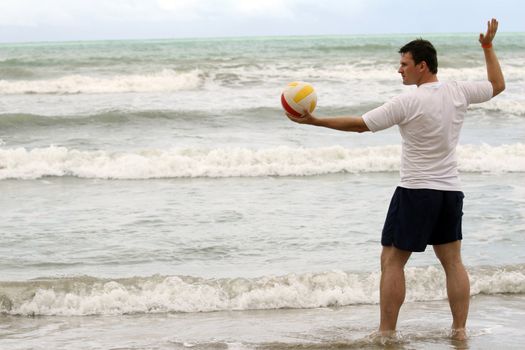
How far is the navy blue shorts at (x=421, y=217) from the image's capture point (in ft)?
15.6

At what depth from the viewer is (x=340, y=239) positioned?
825 centimetres

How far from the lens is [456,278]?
5062mm

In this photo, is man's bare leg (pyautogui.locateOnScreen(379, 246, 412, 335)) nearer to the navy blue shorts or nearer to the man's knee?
the navy blue shorts

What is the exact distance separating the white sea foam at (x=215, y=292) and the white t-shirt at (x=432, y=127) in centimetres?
199

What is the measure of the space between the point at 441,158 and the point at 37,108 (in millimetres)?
17742

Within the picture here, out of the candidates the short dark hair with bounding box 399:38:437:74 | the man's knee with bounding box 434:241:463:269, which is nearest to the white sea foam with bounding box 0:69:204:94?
the man's knee with bounding box 434:241:463:269

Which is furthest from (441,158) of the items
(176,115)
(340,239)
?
(176,115)

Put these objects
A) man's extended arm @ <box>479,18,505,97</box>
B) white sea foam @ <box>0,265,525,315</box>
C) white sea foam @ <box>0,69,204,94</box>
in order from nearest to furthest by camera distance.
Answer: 1. man's extended arm @ <box>479,18,505,97</box>
2. white sea foam @ <box>0,265,525,315</box>
3. white sea foam @ <box>0,69,204,94</box>

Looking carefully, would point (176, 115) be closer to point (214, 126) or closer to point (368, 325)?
point (214, 126)

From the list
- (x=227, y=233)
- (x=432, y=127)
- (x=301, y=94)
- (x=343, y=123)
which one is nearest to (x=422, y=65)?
(x=432, y=127)

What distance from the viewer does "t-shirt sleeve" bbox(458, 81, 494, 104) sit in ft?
15.8

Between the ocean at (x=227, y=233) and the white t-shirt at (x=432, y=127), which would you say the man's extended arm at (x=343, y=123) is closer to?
the white t-shirt at (x=432, y=127)

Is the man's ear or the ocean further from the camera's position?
the ocean

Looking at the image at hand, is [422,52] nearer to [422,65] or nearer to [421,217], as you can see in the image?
[422,65]
